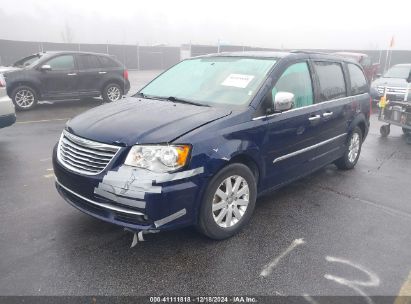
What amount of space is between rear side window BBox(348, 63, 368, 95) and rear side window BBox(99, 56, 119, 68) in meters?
8.44

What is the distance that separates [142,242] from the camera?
3438mm

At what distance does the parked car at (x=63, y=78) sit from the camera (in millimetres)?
10125

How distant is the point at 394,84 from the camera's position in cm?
1259

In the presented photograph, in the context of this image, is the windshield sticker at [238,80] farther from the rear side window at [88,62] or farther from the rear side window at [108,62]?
the rear side window at [108,62]

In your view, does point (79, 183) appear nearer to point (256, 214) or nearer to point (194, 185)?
point (194, 185)

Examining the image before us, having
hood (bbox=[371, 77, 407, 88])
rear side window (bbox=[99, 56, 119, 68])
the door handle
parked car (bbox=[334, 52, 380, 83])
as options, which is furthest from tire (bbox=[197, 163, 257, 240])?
parked car (bbox=[334, 52, 380, 83])

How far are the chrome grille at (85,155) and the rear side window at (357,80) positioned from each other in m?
3.90

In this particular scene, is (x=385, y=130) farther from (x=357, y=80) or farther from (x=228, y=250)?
(x=228, y=250)

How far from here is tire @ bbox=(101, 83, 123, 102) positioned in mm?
11961

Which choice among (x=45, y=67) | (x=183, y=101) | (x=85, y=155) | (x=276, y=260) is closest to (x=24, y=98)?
(x=45, y=67)

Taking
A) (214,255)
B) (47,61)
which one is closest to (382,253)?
(214,255)

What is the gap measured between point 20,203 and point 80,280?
1.78 metres

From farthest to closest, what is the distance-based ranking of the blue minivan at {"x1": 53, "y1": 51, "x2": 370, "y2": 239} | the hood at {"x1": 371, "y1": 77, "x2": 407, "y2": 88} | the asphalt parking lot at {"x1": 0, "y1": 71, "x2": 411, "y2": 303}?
the hood at {"x1": 371, "y1": 77, "x2": 407, "y2": 88} → the blue minivan at {"x1": 53, "y1": 51, "x2": 370, "y2": 239} → the asphalt parking lot at {"x1": 0, "y1": 71, "x2": 411, "y2": 303}

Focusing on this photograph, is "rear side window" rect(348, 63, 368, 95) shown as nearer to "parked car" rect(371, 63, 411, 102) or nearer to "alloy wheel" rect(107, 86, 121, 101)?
"parked car" rect(371, 63, 411, 102)
